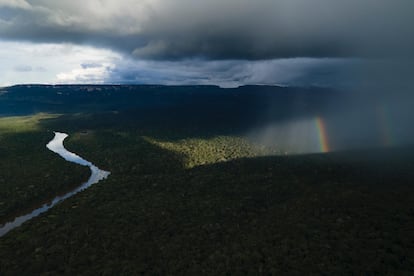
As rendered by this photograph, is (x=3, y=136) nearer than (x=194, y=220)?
No

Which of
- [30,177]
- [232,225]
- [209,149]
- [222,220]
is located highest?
[30,177]

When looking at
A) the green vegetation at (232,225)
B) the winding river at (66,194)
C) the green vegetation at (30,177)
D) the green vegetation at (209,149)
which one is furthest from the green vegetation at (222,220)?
the green vegetation at (209,149)

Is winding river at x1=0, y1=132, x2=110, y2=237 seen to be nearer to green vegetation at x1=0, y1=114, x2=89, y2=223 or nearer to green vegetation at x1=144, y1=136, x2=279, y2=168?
green vegetation at x1=0, y1=114, x2=89, y2=223

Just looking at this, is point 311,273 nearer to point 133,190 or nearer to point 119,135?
point 133,190

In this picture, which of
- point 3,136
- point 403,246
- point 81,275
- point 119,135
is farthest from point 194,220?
point 3,136

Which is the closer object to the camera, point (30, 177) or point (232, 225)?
point (232, 225)

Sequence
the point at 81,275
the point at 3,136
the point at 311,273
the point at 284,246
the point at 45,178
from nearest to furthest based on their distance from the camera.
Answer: the point at 311,273 → the point at 81,275 → the point at 284,246 → the point at 45,178 → the point at 3,136

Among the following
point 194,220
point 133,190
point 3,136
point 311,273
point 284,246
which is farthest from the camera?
point 3,136

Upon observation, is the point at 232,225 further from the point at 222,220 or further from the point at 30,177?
the point at 30,177

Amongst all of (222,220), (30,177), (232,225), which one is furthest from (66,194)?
(232,225)
